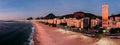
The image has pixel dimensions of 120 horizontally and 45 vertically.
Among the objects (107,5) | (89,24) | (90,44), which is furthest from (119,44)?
(89,24)

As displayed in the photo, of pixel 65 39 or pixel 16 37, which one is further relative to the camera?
pixel 16 37

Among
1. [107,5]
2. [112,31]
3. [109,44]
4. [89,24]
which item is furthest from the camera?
[89,24]

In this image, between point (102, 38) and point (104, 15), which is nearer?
point (102, 38)

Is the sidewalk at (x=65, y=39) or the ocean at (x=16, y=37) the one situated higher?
the sidewalk at (x=65, y=39)

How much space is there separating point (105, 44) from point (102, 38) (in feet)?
1.38

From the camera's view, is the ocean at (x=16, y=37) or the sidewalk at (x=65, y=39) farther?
the ocean at (x=16, y=37)

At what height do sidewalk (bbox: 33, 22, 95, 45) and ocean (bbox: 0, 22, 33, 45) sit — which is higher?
sidewalk (bbox: 33, 22, 95, 45)

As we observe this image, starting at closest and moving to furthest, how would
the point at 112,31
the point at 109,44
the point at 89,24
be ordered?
the point at 109,44
the point at 112,31
the point at 89,24

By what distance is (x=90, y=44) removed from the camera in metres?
32.1

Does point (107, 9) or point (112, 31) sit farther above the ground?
point (107, 9)

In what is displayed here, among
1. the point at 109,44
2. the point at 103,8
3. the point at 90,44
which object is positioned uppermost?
the point at 103,8

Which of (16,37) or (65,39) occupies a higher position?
(65,39)

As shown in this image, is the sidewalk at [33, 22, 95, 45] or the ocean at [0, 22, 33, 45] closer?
the sidewalk at [33, 22, 95, 45]

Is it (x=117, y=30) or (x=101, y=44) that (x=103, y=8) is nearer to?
(x=117, y=30)
